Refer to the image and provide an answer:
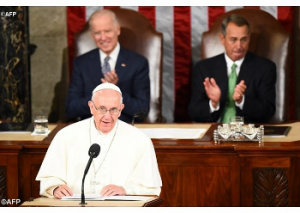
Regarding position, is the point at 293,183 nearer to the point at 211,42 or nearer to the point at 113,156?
the point at 113,156

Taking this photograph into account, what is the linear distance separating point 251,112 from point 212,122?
0.32 meters

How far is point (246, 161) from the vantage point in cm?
645

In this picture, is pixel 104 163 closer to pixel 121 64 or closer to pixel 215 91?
pixel 215 91

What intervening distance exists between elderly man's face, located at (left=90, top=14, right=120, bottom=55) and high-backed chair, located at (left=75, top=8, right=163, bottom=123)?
1.48 ft

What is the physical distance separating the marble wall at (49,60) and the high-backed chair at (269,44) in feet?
5.18

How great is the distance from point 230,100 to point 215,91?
363mm

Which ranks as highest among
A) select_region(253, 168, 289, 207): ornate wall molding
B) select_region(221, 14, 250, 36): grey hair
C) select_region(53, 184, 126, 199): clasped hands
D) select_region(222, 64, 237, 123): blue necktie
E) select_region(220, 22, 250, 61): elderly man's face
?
select_region(221, 14, 250, 36): grey hair

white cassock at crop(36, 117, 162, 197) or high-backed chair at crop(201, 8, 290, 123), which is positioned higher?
high-backed chair at crop(201, 8, 290, 123)

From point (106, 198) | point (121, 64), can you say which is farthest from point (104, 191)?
point (121, 64)

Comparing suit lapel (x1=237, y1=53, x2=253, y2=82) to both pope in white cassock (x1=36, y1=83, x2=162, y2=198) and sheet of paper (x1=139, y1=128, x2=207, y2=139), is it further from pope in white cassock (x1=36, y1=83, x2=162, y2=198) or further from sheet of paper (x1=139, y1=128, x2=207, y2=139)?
pope in white cassock (x1=36, y1=83, x2=162, y2=198)

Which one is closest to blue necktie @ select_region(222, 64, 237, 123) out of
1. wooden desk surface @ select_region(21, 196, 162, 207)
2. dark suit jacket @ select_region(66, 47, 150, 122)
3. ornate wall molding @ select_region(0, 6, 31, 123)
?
dark suit jacket @ select_region(66, 47, 150, 122)

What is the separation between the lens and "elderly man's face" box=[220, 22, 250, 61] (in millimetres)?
7887
